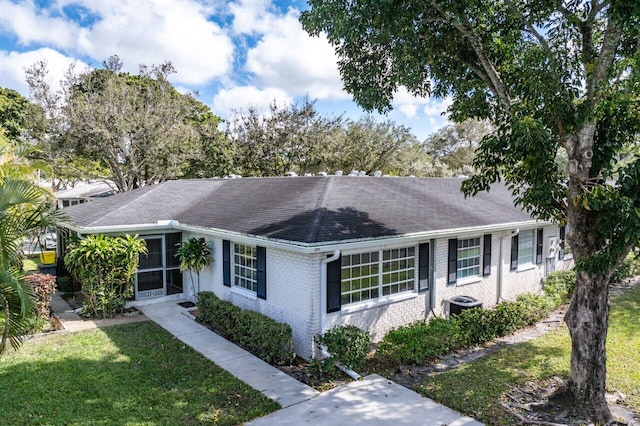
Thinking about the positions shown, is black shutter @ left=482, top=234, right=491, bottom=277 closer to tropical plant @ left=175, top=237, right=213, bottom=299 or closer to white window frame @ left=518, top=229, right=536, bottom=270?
white window frame @ left=518, top=229, right=536, bottom=270

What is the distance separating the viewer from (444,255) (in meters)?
11.9

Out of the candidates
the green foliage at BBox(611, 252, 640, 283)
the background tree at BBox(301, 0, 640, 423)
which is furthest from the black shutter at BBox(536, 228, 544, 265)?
the background tree at BBox(301, 0, 640, 423)

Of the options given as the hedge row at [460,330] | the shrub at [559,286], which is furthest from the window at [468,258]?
the shrub at [559,286]

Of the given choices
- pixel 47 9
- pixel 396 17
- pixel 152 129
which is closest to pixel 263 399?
pixel 396 17

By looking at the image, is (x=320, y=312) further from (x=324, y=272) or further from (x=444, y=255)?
(x=444, y=255)

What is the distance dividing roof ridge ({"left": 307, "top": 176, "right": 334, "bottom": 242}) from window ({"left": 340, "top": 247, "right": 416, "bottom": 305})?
1020mm

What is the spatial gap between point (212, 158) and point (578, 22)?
26.4 m

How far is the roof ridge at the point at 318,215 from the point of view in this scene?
9.12 meters

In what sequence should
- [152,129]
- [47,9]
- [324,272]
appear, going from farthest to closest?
[152,129]
[47,9]
[324,272]

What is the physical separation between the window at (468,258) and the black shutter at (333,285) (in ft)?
14.9

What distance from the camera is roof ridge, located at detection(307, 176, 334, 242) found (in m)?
9.12

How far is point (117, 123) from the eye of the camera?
80.4 feet

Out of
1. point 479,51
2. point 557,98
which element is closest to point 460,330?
point 557,98

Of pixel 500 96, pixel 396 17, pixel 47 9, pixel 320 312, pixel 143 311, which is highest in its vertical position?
pixel 47 9
